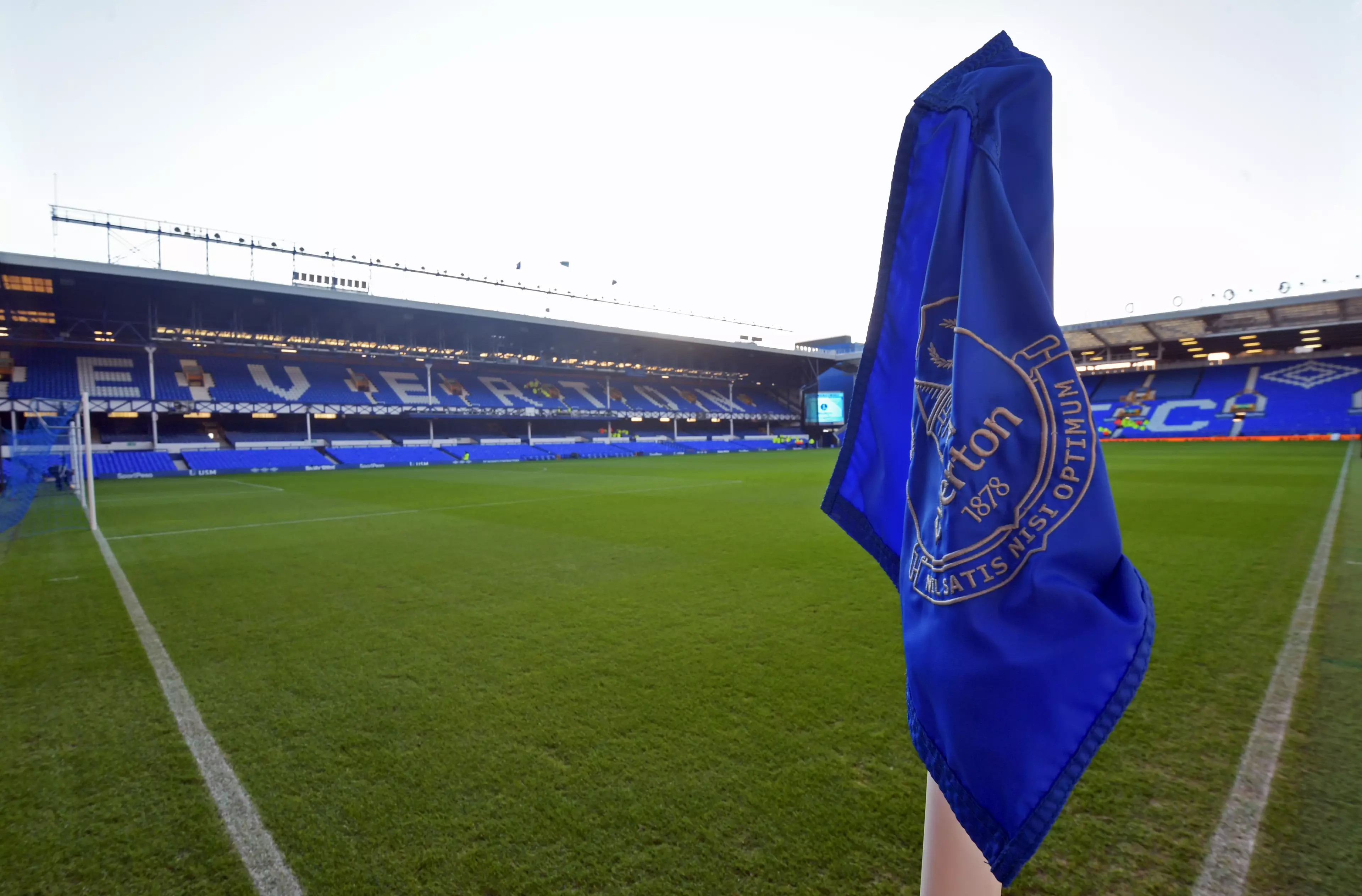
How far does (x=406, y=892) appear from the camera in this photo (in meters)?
1.98

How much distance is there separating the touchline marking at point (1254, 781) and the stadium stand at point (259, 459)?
1394 inches

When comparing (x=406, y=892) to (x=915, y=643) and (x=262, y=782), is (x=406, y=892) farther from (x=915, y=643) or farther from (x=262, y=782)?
(x=915, y=643)

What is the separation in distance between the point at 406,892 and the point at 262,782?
118 cm

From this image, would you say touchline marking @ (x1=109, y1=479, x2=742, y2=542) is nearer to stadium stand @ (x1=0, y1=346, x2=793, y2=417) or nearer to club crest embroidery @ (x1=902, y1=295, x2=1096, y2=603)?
club crest embroidery @ (x1=902, y1=295, x2=1096, y2=603)

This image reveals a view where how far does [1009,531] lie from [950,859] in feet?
1.95

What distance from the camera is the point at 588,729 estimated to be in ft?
10.0

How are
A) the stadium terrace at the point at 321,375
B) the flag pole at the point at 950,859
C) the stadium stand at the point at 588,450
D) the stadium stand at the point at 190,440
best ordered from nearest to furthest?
the flag pole at the point at 950,859 → the stadium terrace at the point at 321,375 → the stadium stand at the point at 190,440 → the stadium stand at the point at 588,450

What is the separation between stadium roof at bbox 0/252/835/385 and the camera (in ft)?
80.9

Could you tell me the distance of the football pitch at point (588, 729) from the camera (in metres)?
2.12

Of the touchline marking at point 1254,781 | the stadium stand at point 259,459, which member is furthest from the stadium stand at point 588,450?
the touchline marking at point 1254,781

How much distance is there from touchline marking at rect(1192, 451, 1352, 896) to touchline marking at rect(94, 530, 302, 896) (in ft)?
10.3

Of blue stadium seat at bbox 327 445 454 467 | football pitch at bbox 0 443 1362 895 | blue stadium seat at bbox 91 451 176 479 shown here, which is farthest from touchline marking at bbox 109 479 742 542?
blue stadium seat at bbox 91 451 176 479

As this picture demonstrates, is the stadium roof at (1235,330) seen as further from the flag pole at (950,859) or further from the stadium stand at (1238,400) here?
the flag pole at (950,859)

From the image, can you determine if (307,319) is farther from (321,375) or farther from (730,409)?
(730,409)
